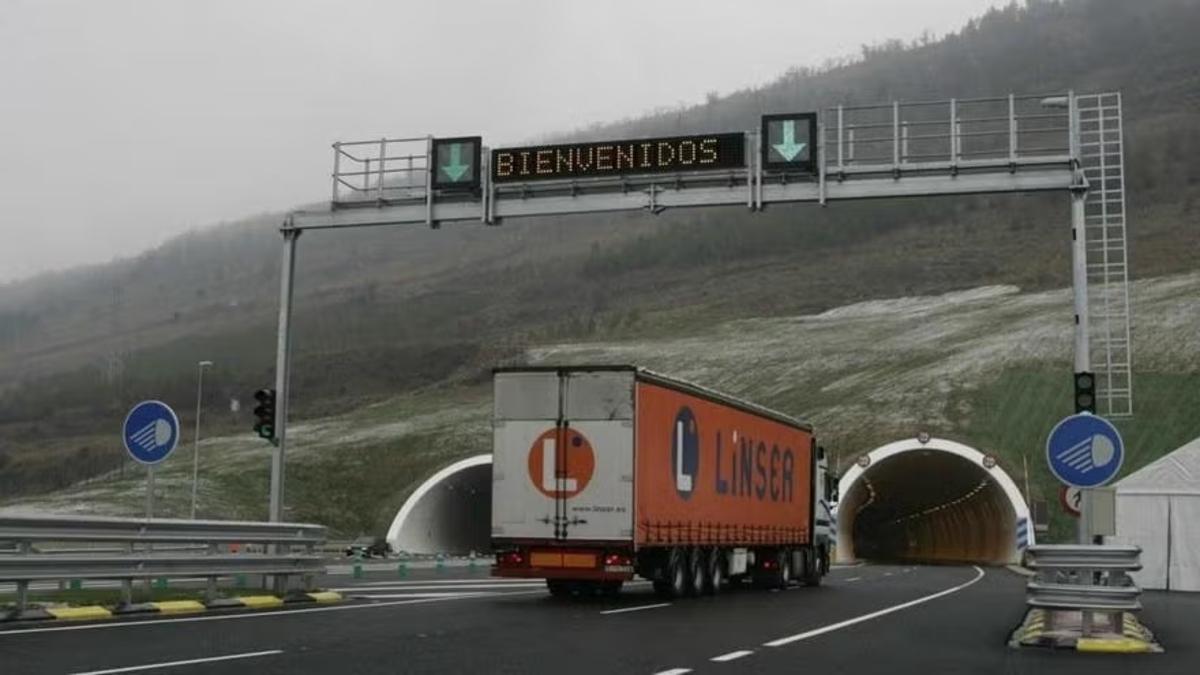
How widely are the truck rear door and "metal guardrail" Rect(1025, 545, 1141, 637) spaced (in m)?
7.79

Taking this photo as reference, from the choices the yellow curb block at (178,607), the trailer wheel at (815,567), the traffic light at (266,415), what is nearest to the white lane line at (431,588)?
the traffic light at (266,415)

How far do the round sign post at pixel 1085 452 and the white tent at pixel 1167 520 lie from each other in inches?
763

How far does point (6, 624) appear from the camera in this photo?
15234 mm

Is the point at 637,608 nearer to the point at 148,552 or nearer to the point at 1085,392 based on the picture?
the point at 148,552

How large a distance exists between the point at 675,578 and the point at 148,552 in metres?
9.27

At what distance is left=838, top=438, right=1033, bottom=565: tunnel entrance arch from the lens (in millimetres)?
51656

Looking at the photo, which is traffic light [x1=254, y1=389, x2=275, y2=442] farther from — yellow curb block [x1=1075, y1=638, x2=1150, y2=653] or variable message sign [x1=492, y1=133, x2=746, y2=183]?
yellow curb block [x1=1075, y1=638, x2=1150, y2=653]

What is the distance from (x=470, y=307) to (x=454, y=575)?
446 feet

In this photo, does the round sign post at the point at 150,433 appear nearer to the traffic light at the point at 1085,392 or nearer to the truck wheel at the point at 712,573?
the truck wheel at the point at 712,573

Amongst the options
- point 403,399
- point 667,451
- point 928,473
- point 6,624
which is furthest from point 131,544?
point 403,399

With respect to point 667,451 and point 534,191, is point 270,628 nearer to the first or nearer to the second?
point 667,451

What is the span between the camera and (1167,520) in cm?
3419

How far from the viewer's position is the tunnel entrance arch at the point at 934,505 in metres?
51.7

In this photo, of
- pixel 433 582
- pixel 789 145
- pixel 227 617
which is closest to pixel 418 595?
pixel 433 582
